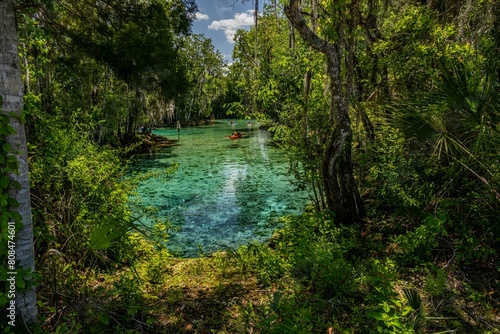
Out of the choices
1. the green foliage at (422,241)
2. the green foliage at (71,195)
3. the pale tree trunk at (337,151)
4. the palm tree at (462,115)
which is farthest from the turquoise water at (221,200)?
the palm tree at (462,115)

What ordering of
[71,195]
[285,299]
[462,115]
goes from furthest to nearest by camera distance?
[71,195]
[462,115]
[285,299]

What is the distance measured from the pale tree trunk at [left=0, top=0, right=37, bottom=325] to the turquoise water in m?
2.91

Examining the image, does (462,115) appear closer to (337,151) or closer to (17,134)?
(337,151)

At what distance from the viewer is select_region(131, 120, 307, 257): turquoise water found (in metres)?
7.25

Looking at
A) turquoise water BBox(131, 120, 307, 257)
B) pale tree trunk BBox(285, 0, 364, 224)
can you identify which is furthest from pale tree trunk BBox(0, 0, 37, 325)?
pale tree trunk BBox(285, 0, 364, 224)

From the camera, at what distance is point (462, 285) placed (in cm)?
362

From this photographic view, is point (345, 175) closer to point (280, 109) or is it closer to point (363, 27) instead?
point (280, 109)

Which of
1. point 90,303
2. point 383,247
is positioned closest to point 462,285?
point 383,247

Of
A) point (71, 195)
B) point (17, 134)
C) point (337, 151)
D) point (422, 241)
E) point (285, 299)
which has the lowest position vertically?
point (285, 299)

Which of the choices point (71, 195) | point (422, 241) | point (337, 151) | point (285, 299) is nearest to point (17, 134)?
point (71, 195)

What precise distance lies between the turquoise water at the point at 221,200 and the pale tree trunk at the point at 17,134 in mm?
2913

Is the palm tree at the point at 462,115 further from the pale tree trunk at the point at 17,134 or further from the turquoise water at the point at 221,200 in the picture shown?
the pale tree trunk at the point at 17,134

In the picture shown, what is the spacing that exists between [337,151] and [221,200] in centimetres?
604

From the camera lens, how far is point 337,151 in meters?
5.23
